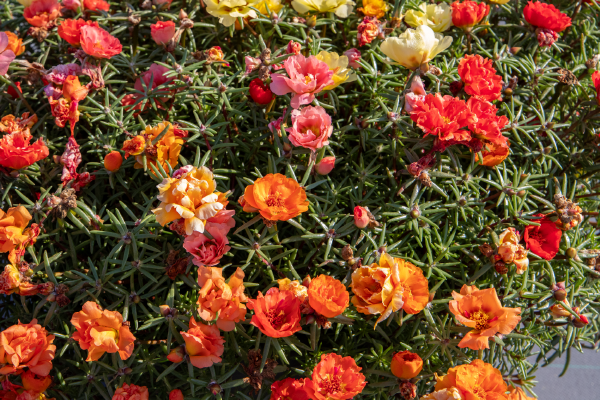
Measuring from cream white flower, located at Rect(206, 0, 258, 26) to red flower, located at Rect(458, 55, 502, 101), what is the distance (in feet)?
2.35

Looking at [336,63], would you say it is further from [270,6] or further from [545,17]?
[545,17]

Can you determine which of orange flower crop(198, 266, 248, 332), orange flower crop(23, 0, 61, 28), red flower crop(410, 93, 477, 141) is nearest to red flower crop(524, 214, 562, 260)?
red flower crop(410, 93, 477, 141)

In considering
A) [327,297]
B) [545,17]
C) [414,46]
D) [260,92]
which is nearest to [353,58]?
[414,46]

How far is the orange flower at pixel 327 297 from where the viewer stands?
1115mm

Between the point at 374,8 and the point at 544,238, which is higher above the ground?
the point at 374,8

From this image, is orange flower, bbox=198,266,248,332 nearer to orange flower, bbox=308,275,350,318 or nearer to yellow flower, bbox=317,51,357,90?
orange flower, bbox=308,275,350,318

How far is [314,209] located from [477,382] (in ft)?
2.05

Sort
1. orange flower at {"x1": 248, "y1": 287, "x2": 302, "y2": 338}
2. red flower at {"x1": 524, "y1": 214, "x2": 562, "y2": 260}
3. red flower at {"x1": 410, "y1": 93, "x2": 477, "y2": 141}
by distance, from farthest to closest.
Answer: red flower at {"x1": 524, "y1": 214, "x2": 562, "y2": 260}
red flower at {"x1": 410, "y1": 93, "x2": 477, "y2": 141}
orange flower at {"x1": 248, "y1": 287, "x2": 302, "y2": 338}

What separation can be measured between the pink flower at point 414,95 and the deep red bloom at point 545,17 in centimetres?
60

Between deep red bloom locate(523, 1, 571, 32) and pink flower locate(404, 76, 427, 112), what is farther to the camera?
deep red bloom locate(523, 1, 571, 32)

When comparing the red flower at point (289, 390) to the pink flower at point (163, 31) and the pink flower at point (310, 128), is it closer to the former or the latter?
the pink flower at point (310, 128)

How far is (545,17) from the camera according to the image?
1.62 m

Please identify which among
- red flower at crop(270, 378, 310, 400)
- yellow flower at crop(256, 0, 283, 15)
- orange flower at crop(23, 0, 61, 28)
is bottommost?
red flower at crop(270, 378, 310, 400)

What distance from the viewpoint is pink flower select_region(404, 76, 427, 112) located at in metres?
1.33
